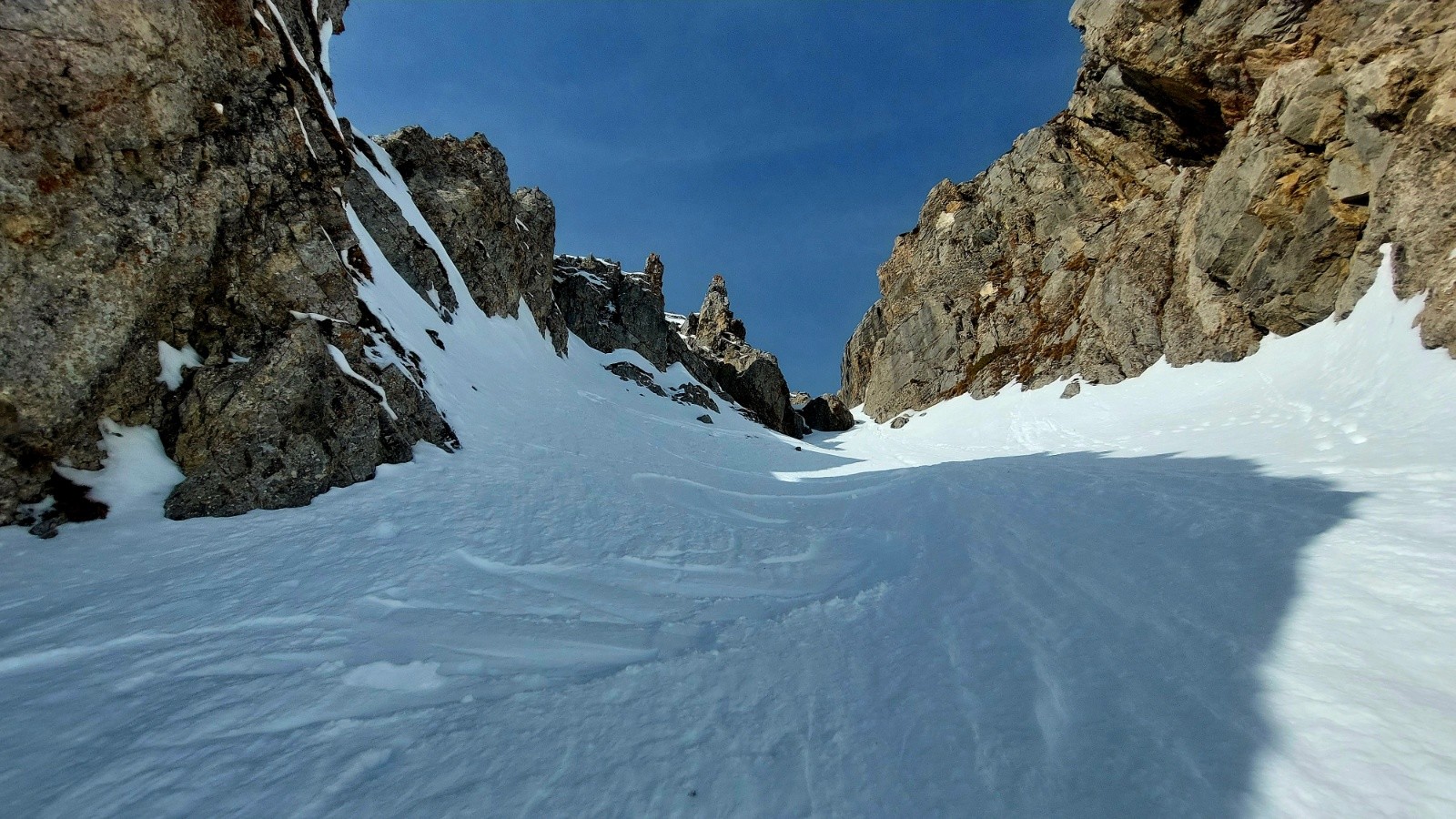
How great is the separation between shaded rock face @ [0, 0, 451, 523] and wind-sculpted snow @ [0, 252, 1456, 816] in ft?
5.22

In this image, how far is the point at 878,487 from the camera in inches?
548

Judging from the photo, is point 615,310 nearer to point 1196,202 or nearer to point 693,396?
point 693,396

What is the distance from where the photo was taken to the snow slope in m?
3.37

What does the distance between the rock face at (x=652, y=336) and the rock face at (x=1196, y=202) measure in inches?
591

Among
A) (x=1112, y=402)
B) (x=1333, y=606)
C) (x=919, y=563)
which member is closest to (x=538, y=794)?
(x=919, y=563)

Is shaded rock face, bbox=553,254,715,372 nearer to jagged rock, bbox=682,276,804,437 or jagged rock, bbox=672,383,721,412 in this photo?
jagged rock, bbox=672,383,721,412

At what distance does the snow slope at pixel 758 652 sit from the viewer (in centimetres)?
337

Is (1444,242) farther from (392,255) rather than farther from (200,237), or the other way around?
(392,255)

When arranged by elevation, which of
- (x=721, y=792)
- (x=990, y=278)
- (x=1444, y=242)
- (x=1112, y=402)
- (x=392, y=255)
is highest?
(x=990, y=278)

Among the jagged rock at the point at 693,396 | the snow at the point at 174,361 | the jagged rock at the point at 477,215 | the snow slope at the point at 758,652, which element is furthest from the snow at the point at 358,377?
the jagged rock at the point at 693,396

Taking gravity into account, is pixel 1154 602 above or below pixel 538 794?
above

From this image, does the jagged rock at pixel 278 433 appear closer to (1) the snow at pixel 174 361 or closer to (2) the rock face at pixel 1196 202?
(1) the snow at pixel 174 361

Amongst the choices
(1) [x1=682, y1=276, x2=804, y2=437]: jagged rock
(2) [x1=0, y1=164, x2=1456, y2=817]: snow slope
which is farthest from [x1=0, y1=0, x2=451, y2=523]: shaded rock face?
(1) [x1=682, y1=276, x2=804, y2=437]: jagged rock

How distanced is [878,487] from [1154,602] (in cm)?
837
